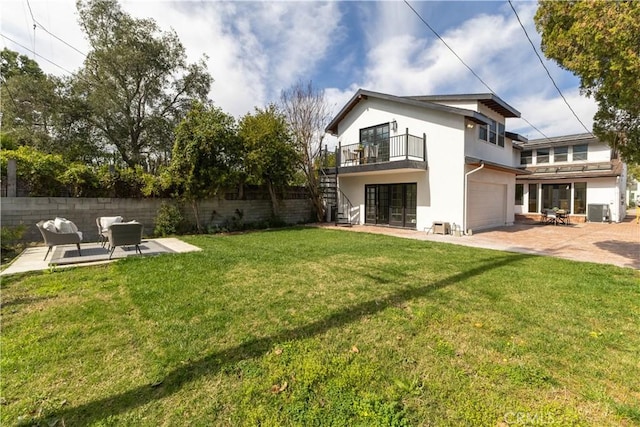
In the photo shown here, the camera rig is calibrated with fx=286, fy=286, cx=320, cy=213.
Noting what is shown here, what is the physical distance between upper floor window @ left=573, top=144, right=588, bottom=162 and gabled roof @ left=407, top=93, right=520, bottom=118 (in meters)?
7.42

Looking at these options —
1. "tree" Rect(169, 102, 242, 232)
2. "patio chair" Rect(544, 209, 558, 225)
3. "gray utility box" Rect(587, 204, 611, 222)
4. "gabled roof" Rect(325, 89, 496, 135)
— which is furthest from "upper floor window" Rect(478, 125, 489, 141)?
"tree" Rect(169, 102, 242, 232)

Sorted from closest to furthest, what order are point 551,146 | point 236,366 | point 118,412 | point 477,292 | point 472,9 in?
1. point 118,412
2. point 236,366
3. point 477,292
4. point 472,9
5. point 551,146

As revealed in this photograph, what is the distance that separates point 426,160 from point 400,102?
296cm

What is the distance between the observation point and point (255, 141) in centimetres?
1239

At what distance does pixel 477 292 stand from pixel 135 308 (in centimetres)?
514

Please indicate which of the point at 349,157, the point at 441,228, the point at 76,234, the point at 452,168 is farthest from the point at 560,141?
the point at 76,234

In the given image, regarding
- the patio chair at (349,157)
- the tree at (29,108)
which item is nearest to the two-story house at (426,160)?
the patio chair at (349,157)

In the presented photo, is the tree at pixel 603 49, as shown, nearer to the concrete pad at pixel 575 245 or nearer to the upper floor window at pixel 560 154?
the concrete pad at pixel 575 245

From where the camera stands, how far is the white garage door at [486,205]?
12.3 m

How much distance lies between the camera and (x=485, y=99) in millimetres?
12125

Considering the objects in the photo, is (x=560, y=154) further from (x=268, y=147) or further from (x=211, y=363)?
(x=211, y=363)

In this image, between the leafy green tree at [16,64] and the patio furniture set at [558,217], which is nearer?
the patio furniture set at [558,217]

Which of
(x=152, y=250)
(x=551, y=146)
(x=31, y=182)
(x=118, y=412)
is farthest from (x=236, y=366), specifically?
(x=551, y=146)

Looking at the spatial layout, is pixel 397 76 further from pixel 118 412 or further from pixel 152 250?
pixel 118 412
